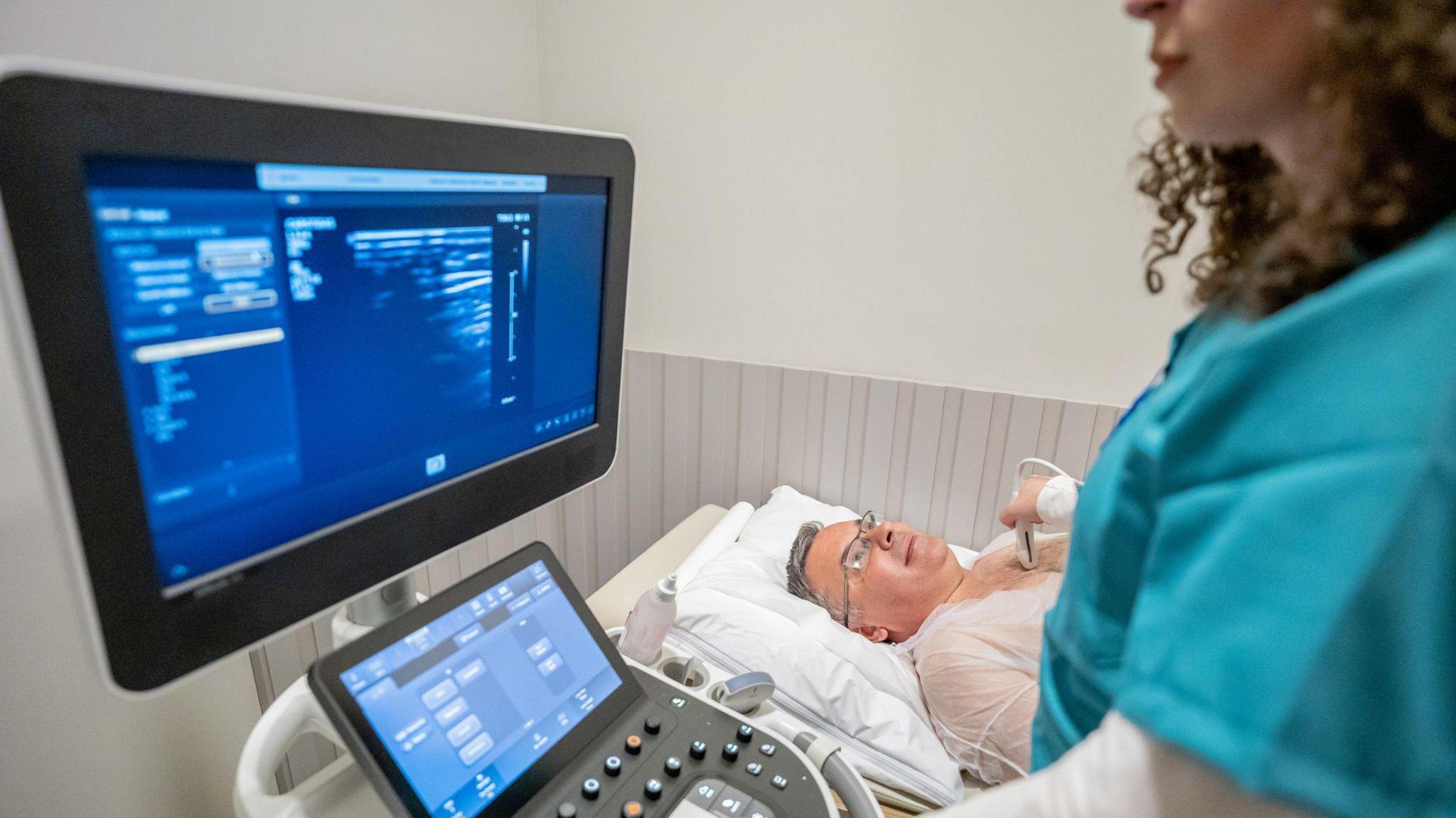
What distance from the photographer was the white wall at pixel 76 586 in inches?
26.2

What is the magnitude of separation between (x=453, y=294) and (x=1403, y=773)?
2.12 ft

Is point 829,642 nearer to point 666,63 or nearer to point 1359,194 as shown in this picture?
point 1359,194

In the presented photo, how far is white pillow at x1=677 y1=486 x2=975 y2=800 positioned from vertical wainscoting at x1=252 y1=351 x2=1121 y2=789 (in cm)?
34

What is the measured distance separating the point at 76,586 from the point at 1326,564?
2.11 ft

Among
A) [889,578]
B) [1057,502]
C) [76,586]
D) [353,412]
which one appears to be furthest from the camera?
[889,578]

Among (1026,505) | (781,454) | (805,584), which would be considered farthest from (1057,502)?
(781,454)

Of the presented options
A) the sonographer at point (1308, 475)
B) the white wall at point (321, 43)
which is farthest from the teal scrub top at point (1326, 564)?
the white wall at point (321, 43)

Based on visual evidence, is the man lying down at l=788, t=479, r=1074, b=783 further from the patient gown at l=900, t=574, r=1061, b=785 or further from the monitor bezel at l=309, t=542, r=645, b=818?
the monitor bezel at l=309, t=542, r=645, b=818

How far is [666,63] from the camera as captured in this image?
179cm

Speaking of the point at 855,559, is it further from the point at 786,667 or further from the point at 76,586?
the point at 76,586

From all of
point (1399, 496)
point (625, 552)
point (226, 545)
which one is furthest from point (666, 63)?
point (1399, 496)

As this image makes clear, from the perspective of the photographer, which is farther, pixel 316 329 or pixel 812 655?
pixel 812 655

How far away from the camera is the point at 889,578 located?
152cm

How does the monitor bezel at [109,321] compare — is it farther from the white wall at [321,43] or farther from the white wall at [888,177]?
the white wall at [888,177]
